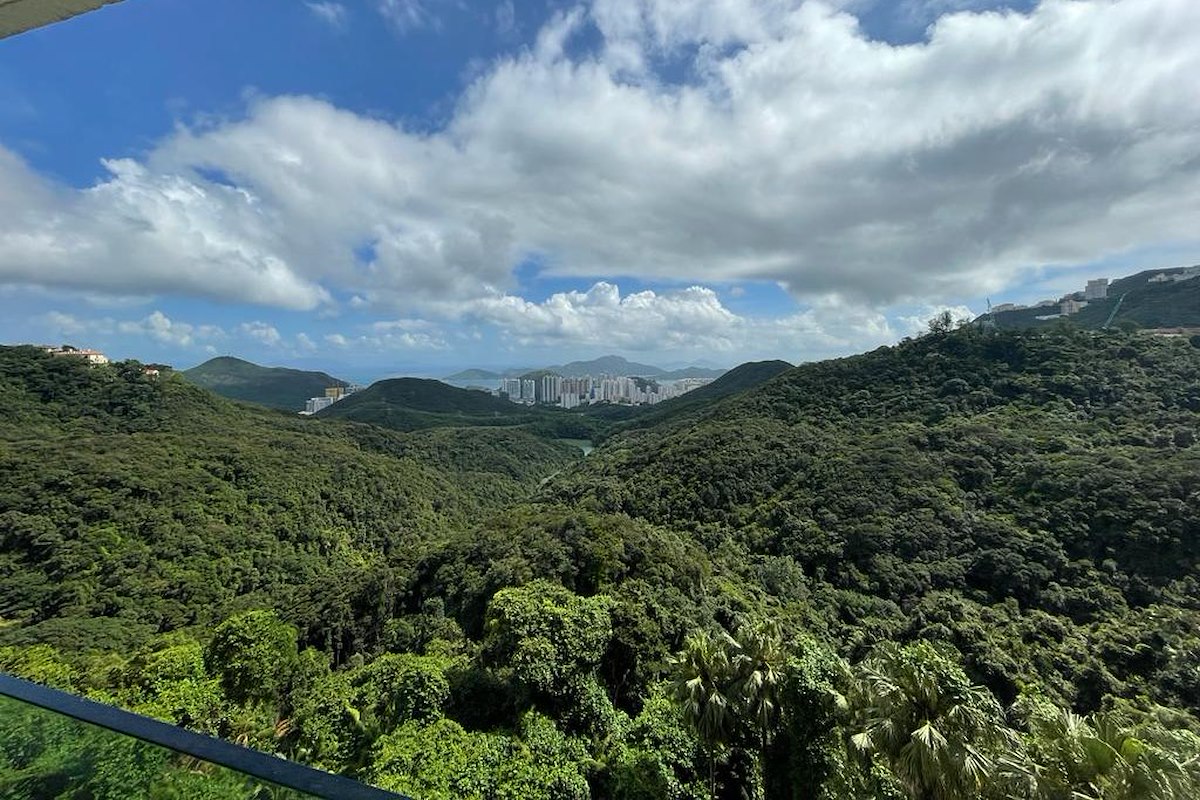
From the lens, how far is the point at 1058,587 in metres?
22.0

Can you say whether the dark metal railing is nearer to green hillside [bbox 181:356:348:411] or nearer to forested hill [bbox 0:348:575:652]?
forested hill [bbox 0:348:575:652]

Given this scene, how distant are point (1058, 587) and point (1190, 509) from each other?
21.5ft

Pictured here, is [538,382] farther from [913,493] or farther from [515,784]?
[515,784]

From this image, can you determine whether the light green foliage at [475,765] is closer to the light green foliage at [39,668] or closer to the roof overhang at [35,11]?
the light green foliage at [39,668]

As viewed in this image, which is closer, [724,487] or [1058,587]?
[1058,587]

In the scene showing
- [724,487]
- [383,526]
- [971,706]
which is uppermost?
[971,706]

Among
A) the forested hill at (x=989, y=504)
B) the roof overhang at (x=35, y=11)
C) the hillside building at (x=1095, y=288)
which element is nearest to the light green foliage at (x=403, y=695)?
the roof overhang at (x=35, y=11)

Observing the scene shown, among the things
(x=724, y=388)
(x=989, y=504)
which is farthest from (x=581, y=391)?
(x=989, y=504)

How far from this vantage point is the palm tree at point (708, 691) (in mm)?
8219

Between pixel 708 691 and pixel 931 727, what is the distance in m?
3.36

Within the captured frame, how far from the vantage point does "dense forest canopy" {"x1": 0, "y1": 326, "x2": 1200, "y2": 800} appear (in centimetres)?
778

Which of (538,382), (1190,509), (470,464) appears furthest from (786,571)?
(538,382)

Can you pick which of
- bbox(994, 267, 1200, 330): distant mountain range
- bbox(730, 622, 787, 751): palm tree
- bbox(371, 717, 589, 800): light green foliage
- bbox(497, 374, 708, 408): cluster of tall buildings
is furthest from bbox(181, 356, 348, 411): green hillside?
bbox(994, 267, 1200, 330): distant mountain range

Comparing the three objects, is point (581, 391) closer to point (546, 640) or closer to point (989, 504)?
point (989, 504)
